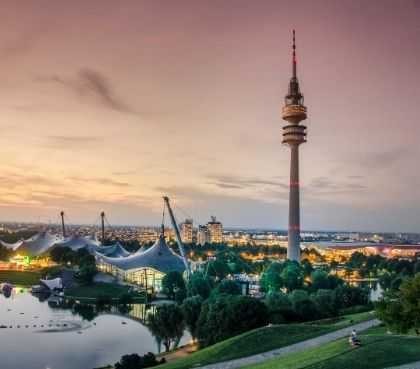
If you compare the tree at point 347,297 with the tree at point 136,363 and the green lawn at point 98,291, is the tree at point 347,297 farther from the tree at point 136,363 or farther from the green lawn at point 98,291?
the green lawn at point 98,291

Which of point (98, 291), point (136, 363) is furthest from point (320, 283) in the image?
point (136, 363)

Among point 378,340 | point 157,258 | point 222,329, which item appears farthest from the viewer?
point 157,258

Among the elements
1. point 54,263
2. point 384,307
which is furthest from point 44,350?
point 54,263

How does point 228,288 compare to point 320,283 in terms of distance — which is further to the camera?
point 320,283

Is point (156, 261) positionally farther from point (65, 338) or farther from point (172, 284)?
point (65, 338)

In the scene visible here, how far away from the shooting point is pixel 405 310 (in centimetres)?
2536

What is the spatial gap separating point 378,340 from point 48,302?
54.4m

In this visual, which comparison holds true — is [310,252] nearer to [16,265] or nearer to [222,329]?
[16,265]

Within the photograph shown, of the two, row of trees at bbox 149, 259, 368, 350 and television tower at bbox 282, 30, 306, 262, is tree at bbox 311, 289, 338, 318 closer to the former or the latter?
row of trees at bbox 149, 259, 368, 350

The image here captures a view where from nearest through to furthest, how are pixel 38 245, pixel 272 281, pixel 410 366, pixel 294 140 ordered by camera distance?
pixel 410 366
pixel 272 281
pixel 294 140
pixel 38 245

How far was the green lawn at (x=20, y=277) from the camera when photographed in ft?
282

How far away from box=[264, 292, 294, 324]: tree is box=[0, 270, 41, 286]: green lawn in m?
53.9

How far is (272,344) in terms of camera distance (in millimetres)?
27328

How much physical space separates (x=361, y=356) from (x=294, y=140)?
8333 cm
